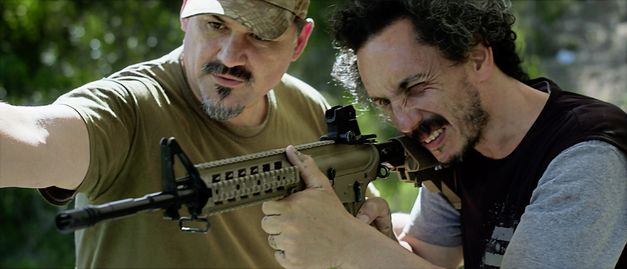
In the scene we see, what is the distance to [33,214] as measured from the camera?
5.66 meters

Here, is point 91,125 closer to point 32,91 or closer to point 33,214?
point 33,214

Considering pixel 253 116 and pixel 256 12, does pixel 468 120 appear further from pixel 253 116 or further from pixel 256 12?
pixel 253 116

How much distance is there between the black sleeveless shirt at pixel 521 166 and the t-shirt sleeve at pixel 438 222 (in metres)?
0.15

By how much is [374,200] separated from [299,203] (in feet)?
1.47

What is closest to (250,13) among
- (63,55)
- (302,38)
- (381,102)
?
(302,38)

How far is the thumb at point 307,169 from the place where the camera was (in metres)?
2.19

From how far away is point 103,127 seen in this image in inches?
90.3

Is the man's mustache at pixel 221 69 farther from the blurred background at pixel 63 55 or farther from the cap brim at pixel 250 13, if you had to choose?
the blurred background at pixel 63 55

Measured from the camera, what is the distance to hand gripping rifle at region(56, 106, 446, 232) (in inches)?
70.1

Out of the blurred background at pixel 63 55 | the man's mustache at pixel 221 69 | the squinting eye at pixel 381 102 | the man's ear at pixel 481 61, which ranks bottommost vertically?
the blurred background at pixel 63 55

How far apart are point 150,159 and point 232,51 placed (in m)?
0.43

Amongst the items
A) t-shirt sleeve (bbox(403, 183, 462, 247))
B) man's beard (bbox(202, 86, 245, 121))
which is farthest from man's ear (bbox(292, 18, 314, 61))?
t-shirt sleeve (bbox(403, 183, 462, 247))

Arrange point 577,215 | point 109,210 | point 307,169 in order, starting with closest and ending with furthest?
1. point 109,210
2. point 577,215
3. point 307,169

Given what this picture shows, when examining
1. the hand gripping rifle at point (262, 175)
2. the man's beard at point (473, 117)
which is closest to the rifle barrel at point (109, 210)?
the hand gripping rifle at point (262, 175)
